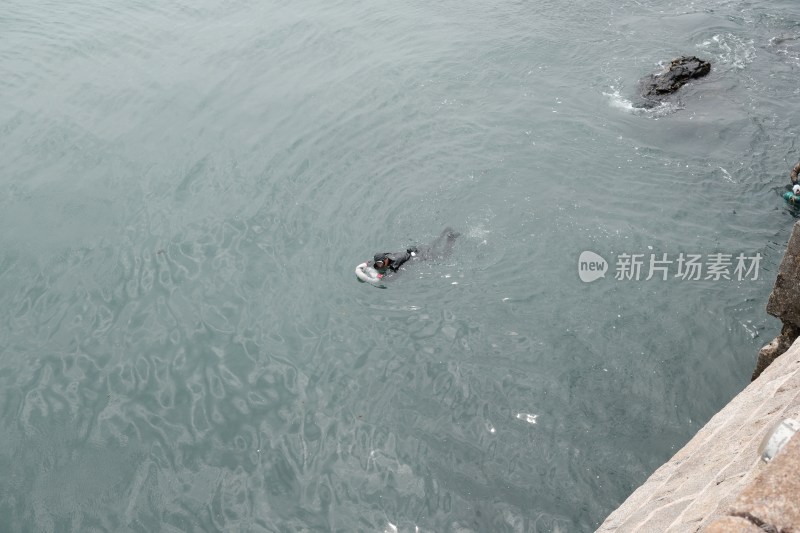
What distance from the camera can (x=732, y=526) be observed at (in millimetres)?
3492

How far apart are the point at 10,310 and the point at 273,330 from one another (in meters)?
7.25

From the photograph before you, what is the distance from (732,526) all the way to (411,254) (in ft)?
39.1

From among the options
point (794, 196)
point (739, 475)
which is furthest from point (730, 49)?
point (739, 475)

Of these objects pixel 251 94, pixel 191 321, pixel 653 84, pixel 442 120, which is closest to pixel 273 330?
pixel 191 321

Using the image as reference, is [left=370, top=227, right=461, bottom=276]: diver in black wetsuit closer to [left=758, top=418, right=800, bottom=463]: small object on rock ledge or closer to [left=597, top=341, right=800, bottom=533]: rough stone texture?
[left=597, top=341, right=800, bottom=533]: rough stone texture

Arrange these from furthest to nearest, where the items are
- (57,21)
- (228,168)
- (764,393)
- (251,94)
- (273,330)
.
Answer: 1. (57,21)
2. (251,94)
3. (228,168)
4. (273,330)
5. (764,393)

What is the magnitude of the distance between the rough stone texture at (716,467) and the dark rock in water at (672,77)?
15347 mm

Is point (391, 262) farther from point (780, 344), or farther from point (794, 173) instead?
point (794, 173)

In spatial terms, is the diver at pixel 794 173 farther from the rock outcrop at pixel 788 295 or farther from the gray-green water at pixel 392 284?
the rock outcrop at pixel 788 295

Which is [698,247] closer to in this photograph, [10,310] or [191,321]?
[191,321]

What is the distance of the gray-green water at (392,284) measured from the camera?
435 inches

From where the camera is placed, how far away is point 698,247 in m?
14.6

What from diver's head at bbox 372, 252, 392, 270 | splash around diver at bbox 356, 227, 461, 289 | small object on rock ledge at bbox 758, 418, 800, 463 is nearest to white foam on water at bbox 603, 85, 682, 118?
splash around diver at bbox 356, 227, 461, 289

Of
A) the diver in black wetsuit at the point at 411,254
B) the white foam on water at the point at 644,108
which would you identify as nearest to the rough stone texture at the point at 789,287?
the diver in black wetsuit at the point at 411,254
